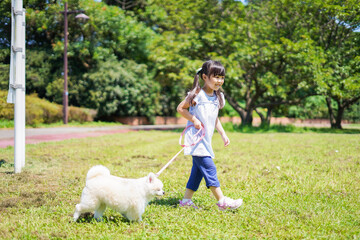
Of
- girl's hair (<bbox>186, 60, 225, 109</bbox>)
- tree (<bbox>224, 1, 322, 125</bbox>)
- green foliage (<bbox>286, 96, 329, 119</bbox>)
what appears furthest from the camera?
green foliage (<bbox>286, 96, 329, 119</bbox>)

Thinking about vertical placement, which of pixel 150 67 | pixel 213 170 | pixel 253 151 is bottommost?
pixel 253 151

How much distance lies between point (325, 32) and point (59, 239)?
1817 cm

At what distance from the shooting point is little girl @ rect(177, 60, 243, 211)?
3529 mm

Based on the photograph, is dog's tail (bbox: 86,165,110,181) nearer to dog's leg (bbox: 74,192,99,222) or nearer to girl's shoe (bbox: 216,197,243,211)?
dog's leg (bbox: 74,192,99,222)

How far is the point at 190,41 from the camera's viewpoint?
1650 centimetres

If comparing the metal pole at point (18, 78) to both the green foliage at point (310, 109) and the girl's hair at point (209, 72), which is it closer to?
the girl's hair at point (209, 72)

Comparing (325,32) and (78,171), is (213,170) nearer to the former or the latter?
(78,171)

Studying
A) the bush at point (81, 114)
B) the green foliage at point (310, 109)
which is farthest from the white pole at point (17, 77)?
the green foliage at point (310, 109)

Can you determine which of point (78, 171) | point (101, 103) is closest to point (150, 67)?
point (101, 103)

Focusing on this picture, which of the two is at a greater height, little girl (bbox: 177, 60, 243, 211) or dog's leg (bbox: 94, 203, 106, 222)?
little girl (bbox: 177, 60, 243, 211)

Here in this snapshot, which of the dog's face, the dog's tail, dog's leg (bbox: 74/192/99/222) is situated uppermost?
the dog's tail

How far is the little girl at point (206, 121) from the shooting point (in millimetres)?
3529

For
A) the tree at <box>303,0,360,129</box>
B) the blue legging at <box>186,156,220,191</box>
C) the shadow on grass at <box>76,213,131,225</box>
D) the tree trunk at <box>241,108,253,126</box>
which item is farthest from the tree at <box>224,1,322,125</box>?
the shadow on grass at <box>76,213,131,225</box>

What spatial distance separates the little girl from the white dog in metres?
0.72
